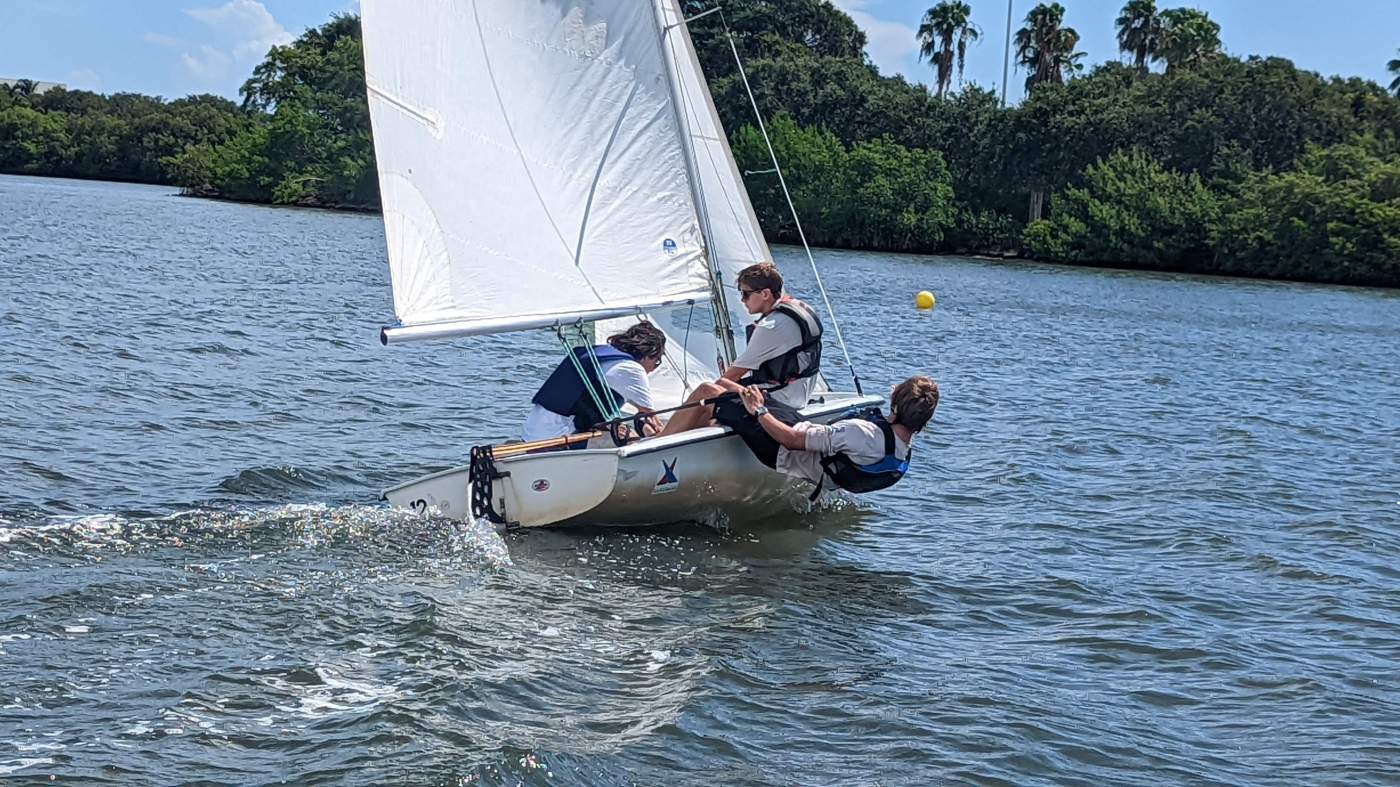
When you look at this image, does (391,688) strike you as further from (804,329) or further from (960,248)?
(960,248)

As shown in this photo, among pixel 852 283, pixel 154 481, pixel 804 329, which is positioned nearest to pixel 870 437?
pixel 804 329

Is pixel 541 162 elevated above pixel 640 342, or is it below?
above

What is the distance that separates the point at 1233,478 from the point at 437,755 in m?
10.1

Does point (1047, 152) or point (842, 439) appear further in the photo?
point (1047, 152)

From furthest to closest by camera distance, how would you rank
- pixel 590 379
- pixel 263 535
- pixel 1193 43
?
1. pixel 1193 43
2. pixel 590 379
3. pixel 263 535

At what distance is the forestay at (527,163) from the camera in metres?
9.95

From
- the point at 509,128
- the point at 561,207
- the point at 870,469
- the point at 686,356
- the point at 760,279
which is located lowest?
the point at 870,469

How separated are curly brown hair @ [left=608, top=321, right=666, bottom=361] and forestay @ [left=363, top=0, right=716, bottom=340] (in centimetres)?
18

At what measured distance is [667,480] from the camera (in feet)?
31.4

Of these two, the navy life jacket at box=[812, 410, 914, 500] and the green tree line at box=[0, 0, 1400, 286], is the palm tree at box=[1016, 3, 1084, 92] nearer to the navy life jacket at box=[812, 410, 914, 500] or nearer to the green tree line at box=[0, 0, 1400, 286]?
the green tree line at box=[0, 0, 1400, 286]

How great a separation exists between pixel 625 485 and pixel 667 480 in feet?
1.02

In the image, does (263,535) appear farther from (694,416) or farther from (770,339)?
(770,339)

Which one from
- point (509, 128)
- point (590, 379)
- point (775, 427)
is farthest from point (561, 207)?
point (775, 427)

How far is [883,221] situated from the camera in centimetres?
7425
